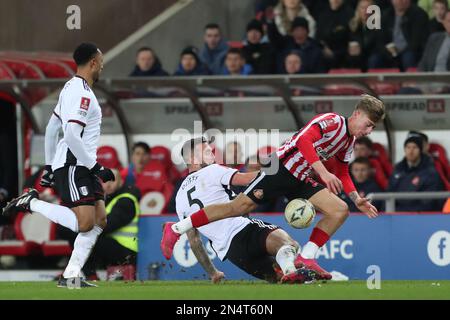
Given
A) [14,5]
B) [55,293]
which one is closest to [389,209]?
[55,293]

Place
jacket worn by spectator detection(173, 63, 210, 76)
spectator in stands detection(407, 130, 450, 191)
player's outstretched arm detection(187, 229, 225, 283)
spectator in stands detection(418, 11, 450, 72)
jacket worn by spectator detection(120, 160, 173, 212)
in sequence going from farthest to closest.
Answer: jacket worn by spectator detection(173, 63, 210, 76) → jacket worn by spectator detection(120, 160, 173, 212) → spectator in stands detection(418, 11, 450, 72) → spectator in stands detection(407, 130, 450, 191) → player's outstretched arm detection(187, 229, 225, 283)

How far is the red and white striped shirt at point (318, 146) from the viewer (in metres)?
10.5

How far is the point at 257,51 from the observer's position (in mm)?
17422

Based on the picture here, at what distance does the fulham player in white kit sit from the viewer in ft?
34.0

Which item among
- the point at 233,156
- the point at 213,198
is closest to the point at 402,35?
the point at 233,156

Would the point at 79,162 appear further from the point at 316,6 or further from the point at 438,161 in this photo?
the point at 316,6

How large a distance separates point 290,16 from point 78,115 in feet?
26.6

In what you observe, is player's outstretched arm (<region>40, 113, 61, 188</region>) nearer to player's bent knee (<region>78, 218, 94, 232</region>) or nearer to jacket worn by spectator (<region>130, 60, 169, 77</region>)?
player's bent knee (<region>78, 218, 94, 232</region>)

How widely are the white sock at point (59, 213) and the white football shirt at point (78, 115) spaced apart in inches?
13.5

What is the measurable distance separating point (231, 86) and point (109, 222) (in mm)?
3382

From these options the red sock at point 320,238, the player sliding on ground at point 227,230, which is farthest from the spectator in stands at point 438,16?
the red sock at point 320,238

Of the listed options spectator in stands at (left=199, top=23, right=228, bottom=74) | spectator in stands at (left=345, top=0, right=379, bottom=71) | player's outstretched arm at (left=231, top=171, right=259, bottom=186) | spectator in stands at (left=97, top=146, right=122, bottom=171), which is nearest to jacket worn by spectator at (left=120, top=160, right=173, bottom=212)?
spectator in stands at (left=97, top=146, right=122, bottom=171)

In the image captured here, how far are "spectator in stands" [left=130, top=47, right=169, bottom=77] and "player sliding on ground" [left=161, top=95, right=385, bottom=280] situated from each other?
6414 mm
